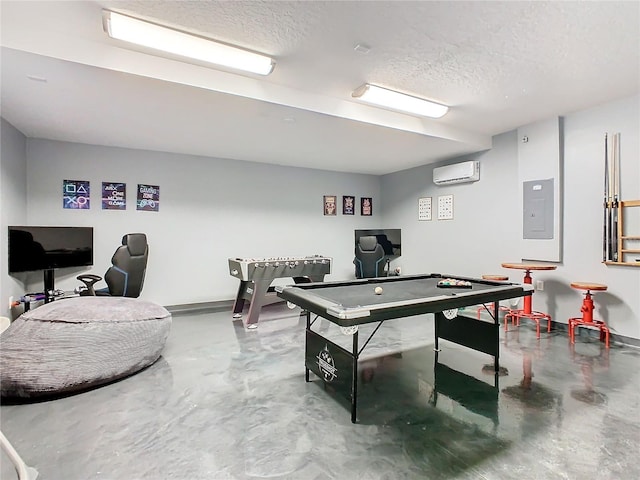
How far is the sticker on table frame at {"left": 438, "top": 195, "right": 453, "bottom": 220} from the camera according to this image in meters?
5.58

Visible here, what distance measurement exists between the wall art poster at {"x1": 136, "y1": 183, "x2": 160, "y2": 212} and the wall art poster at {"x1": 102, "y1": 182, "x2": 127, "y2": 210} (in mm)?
194

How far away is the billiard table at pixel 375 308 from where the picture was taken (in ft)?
6.86

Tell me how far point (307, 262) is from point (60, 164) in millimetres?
3651

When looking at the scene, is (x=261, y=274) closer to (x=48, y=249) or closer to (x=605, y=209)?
(x=48, y=249)

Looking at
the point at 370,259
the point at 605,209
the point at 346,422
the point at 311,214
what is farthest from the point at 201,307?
the point at 605,209

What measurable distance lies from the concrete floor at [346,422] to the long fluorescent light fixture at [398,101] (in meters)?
2.67

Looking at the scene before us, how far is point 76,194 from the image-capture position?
452 centimetres

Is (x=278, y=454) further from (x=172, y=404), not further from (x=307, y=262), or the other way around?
(x=307, y=262)

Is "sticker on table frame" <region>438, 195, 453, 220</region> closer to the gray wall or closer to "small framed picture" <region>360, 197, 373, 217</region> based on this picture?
the gray wall

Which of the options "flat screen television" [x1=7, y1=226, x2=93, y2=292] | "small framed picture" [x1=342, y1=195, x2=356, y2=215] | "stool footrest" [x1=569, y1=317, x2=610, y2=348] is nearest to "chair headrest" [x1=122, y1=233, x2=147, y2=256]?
"flat screen television" [x1=7, y1=226, x2=93, y2=292]

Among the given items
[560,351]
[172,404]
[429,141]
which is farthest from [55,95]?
[560,351]

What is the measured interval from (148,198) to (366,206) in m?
4.19

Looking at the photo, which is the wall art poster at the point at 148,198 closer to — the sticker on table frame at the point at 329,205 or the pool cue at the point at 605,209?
the sticker on table frame at the point at 329,205

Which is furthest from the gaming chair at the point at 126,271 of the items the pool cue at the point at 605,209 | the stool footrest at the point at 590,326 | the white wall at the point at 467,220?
the pool cue at the point at 605,209
